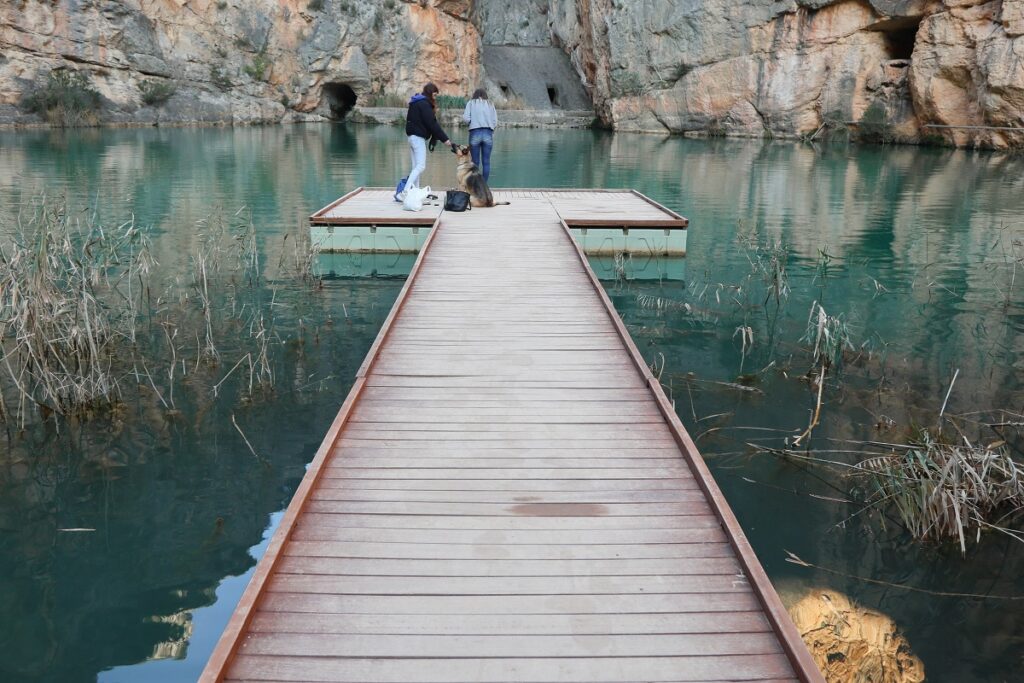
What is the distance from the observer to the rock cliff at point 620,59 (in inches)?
1125

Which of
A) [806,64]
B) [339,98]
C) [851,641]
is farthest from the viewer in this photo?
[339,98]

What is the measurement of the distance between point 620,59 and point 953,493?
39.2 meters

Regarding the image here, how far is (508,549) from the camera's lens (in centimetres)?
337

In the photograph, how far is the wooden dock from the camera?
9.04ft

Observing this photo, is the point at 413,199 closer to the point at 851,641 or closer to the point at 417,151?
the point at 417,151

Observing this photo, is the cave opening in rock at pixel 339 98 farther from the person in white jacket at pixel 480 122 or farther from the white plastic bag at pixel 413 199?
the white plastic bag at pixel 413 199

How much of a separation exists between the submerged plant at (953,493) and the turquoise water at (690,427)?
0.36 ft

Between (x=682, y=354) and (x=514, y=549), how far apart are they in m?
4.63

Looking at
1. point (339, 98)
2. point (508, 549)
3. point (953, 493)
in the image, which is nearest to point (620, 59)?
point (339, 98)

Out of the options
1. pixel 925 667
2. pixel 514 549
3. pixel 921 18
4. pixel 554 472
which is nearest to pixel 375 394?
pixel 554 472

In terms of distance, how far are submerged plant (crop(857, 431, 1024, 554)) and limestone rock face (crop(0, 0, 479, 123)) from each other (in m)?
34.3

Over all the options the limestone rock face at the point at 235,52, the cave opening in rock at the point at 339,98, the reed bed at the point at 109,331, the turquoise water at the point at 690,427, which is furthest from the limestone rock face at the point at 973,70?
the cave opening in rock at the point at 339,98

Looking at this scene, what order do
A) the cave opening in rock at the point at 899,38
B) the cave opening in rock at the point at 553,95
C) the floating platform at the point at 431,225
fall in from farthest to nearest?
1. the cave opening in rock at the point at 553,95
2. the cave opening in rock at the point at 899,38
3. the floating platform at the point at 431,225

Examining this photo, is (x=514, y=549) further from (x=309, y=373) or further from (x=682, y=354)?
(x=682, y=354)
